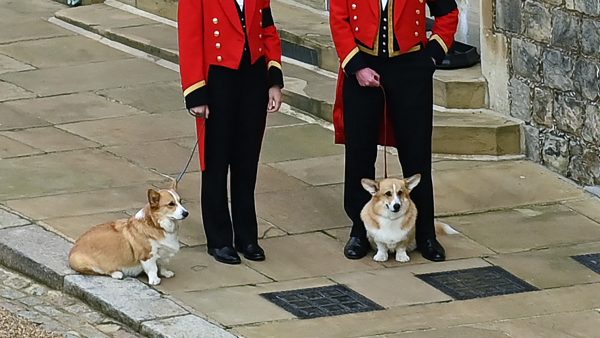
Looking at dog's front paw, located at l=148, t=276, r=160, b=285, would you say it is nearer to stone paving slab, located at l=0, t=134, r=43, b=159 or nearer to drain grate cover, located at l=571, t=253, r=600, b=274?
drain grate cover, located at l=571, t=253, r=600, b=274

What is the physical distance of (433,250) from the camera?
8.08 m

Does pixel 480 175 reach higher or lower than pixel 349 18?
lower

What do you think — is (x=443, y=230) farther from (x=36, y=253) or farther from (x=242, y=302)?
(x=36, y=253)

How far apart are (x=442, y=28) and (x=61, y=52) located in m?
5.51

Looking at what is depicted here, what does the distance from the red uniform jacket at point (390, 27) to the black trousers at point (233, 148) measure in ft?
1.48

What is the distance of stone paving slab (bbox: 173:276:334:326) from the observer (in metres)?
7.21

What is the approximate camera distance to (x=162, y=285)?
25.0 ft

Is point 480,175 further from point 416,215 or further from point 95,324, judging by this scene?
point 95,324

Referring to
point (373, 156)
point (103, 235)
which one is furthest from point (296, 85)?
point (103, 235)

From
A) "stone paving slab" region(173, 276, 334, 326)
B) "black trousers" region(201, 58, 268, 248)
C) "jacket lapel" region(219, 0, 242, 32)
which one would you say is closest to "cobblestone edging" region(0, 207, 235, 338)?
"stone paving slab" region(173, 276, 334, 326)

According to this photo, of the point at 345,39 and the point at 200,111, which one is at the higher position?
the point at 345,39

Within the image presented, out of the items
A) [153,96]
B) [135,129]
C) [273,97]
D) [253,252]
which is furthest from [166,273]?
[153,96]

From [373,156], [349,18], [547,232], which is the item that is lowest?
[547,232]

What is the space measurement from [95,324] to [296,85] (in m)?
4.07
